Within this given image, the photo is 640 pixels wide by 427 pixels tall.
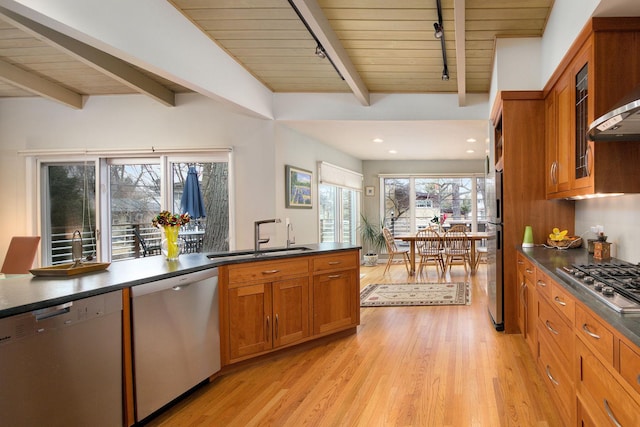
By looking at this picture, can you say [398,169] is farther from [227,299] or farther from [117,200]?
[227,299]

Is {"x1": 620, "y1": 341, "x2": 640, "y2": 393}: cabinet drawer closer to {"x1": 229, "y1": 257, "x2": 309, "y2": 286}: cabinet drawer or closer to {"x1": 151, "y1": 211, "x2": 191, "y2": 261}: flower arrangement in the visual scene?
{"x1": 229, "y1": 257, "x2": 309, "y2": 286}: cabinet drawer

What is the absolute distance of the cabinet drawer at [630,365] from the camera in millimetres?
1093

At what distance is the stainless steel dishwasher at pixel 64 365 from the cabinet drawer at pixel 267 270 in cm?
93

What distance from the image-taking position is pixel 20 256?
3.93 meters

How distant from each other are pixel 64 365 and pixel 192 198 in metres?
3.23

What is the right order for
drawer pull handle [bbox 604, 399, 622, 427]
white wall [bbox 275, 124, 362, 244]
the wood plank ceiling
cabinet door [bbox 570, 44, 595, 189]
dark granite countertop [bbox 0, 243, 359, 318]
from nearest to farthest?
drawer pull handle [bbox 604, 399, 622, 427]
dark granite countertop [bbox 0, 243, 359, 318]
cabinet door [bbox 570, 44, 595, 189]
the wood plank ceiling
white wall [bbox 275, 124, 362, 244]

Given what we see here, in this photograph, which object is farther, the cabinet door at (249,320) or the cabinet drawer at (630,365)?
the cabinet door at (249,320)

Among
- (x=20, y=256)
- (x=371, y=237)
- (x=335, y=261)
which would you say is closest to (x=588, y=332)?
(x=335, y=261)

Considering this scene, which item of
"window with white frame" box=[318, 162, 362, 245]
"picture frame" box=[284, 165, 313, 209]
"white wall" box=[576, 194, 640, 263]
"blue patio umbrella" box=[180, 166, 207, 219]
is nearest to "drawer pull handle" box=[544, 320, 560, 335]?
"white wall" box=[576, 194, 640, 263]

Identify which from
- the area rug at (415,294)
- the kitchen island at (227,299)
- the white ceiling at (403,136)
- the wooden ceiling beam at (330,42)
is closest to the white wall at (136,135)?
the white ceiling at (403,136)

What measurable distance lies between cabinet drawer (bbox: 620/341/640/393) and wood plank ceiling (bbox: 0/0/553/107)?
2.12 metres

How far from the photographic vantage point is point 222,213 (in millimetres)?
4828

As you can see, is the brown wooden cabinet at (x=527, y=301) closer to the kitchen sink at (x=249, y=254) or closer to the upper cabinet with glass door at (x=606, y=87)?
the upper cabinet with glass door at (x=606, y=87)

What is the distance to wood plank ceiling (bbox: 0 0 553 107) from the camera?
3.03 m
